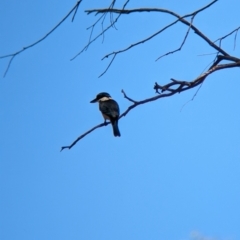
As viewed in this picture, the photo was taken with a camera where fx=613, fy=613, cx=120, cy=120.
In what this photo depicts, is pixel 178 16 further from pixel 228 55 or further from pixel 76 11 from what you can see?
pixel 76 11

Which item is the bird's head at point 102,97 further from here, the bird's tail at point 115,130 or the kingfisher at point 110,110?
the bird's tail at point 115,130

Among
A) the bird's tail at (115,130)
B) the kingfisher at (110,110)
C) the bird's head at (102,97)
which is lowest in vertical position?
the bird's tail at (115,130)

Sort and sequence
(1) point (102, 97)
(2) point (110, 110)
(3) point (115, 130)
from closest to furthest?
(3) point (115, 130), (2) point (110, 110), (1) point (102, 97)

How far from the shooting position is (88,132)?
13.7 feet

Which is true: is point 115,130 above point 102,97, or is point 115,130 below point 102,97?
below

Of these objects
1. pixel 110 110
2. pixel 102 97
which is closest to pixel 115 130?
pixel 110 110

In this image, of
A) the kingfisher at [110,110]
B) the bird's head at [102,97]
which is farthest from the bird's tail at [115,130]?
the bird's head at [102,97]

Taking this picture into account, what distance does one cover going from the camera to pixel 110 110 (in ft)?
31.6

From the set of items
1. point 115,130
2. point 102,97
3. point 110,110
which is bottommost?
point 115,130

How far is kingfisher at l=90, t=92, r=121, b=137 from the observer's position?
359 inches

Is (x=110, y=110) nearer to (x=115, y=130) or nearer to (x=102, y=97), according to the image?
(x=115, y=130)

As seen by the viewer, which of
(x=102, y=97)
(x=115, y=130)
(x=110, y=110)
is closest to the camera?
(x=115, y=130)

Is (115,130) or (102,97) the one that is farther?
(102,97)

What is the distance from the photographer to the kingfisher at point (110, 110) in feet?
29.9
